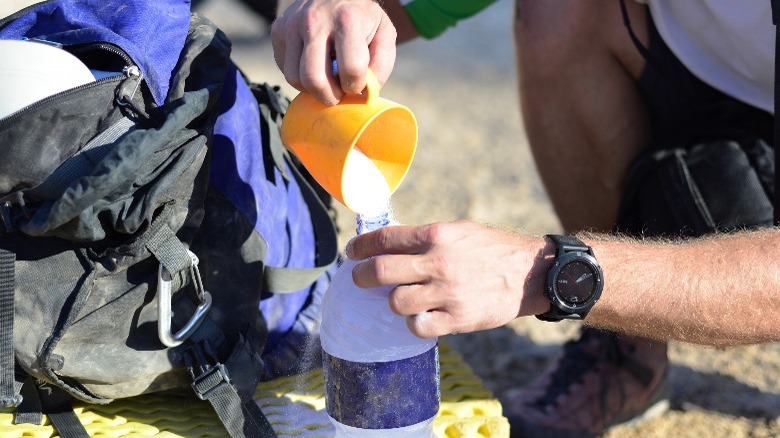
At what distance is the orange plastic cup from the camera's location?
4.63ft

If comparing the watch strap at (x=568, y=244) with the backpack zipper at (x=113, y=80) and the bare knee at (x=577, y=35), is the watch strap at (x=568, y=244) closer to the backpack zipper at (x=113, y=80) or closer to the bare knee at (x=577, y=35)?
the backpack zipper at (x=113, y=80)

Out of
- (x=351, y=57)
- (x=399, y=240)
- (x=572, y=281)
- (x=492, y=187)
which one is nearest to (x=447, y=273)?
(x=399, y=240)

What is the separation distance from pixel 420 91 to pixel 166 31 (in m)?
2.99

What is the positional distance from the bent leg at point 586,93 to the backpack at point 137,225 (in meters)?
0.78

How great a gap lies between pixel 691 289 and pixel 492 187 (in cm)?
204

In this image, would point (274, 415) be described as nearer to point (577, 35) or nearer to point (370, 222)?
point (370, 222)

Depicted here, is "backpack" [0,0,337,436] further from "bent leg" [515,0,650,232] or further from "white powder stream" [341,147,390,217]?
"bent leg" [515,0,650,232]

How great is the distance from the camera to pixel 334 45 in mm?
1470

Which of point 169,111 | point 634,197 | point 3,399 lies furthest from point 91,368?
point 634,197

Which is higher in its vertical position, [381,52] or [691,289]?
[381,52]

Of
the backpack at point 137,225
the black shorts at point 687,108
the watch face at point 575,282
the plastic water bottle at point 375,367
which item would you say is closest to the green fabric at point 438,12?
the black shorts at point 687,108

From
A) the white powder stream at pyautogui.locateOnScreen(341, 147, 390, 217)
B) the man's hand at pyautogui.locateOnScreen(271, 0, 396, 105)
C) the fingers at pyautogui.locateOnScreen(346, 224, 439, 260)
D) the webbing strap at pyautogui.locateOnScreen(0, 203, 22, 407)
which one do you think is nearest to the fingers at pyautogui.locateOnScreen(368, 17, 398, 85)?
the man's hand at pyautogui.locateOnScreen(271, 0, 396, 105)

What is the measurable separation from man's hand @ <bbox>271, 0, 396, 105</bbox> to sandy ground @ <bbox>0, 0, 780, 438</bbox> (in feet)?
1.79

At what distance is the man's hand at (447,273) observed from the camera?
134cm
